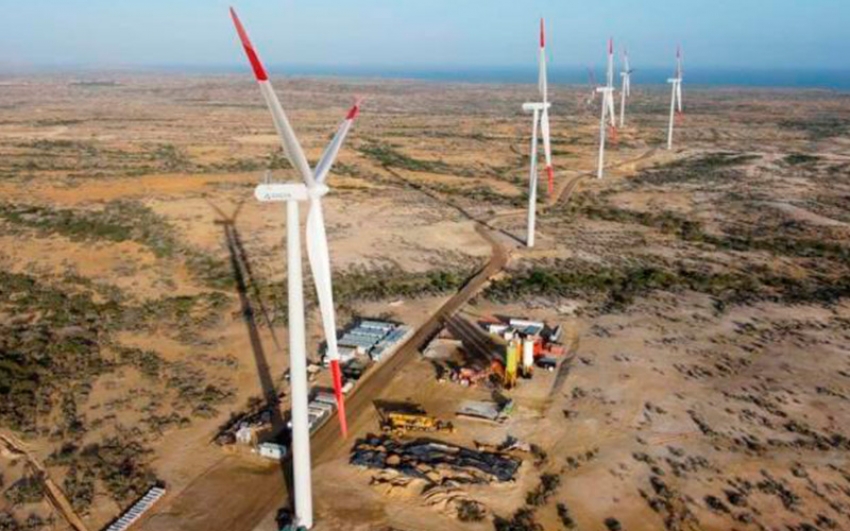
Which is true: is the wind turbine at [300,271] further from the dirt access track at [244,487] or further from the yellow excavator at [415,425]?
the yellow excavator at [415,425]

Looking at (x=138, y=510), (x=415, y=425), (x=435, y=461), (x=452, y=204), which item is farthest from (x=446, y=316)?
(x=452, y=204)

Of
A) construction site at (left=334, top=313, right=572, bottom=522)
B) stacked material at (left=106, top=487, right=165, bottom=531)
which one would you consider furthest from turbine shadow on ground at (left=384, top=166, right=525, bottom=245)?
stacked material at (left=106, top=487, right=165, bottom=531)

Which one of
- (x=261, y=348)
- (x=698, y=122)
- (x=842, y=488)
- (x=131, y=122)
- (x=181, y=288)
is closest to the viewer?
(x=842, y=488)

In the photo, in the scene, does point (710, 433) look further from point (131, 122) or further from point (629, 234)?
point (131, 122)

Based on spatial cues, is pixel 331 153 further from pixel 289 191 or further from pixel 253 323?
pixel 253 323

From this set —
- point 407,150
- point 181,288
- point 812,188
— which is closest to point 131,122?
point 407,150
